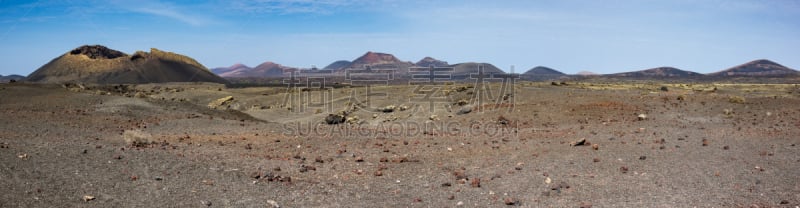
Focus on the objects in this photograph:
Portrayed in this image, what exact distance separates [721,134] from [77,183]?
17.8 metres

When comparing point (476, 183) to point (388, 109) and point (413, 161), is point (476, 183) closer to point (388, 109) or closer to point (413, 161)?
point (413, 161)

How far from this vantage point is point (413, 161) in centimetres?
1316

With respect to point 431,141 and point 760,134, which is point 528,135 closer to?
point 431,141

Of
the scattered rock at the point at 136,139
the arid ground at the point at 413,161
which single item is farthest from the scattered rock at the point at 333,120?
the scattered rock at the point at 136,139

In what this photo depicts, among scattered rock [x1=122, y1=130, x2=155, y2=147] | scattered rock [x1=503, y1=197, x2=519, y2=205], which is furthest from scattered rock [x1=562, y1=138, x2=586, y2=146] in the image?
scattered rock [x1=122, y1=130, x2=155, y2=147]

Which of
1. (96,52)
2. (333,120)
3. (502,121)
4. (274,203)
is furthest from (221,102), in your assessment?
(96,52)

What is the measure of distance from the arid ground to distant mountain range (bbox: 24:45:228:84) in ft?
379

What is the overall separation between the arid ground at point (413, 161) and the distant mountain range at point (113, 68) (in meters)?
115

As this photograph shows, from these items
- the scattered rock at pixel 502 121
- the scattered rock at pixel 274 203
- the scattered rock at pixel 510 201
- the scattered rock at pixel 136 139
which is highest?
the scattered rock at pixel 136 139

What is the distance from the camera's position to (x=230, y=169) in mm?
11156

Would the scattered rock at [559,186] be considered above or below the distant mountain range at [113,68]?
below

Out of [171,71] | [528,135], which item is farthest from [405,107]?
[171,71]

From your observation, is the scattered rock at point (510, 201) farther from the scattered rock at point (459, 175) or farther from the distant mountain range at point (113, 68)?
the distant mountain range at point (113, 68)

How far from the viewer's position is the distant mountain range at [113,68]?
410 ft
